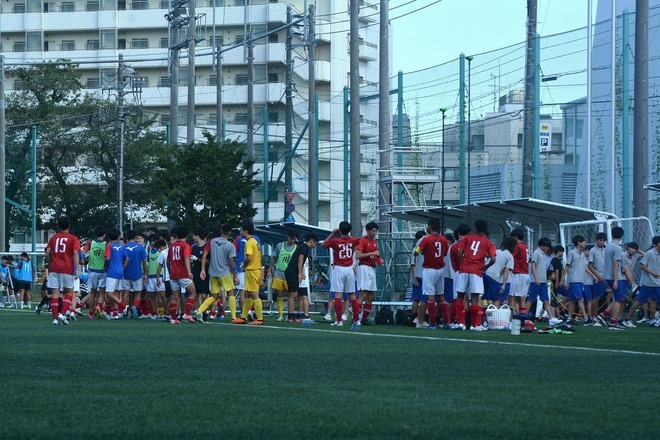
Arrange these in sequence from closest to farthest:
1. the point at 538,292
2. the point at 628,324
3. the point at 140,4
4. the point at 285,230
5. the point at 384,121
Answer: the point at 538,292
the point at 628,324
the point at 285,230
the point at 384,121
the point at 140,4

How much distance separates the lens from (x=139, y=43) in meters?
83.1

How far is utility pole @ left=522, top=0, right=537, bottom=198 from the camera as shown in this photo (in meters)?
31.6

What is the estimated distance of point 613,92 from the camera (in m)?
32.7

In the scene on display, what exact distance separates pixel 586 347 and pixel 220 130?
3548cm

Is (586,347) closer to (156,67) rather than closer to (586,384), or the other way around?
(586,384)

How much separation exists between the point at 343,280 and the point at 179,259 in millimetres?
3736

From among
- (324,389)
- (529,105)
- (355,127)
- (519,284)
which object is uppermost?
(529,105)

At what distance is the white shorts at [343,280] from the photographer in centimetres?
2264

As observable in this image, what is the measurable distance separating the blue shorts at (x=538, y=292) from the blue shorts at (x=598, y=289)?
4.32ft

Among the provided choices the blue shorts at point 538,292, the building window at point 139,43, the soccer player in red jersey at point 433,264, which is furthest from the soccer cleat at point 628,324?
the building window at point 139,43

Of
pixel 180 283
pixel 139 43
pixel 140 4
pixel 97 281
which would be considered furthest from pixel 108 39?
pixel 180 283

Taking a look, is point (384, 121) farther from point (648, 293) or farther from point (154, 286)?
point (648, 293)

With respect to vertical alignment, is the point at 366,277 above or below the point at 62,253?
below

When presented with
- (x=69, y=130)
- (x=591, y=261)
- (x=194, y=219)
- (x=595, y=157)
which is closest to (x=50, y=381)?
Answer: (x=591, y=261)
